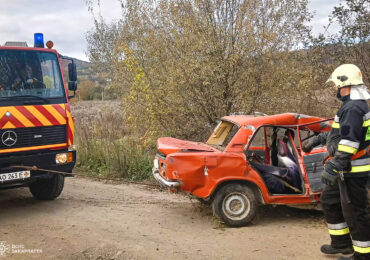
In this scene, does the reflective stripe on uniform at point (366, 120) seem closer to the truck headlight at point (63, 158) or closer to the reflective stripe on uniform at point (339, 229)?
the reflective stripe on uniform at point (339, 229)

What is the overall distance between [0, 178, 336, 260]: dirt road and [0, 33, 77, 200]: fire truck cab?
698 millimetres

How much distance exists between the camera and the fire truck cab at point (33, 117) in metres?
5.88

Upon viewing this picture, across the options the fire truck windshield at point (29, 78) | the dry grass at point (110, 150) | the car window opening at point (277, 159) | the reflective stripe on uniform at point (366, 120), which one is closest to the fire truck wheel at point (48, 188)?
the fire truck windshield at point (29, 78)

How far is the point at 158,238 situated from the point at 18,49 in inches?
152

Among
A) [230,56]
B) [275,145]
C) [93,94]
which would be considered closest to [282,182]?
[275,145]

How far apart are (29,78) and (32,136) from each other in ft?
3.21

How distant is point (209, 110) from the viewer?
925 centimetres

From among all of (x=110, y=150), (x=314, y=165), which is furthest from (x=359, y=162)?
(x=110, y=150)

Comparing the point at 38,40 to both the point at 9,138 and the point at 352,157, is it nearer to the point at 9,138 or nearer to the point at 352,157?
the point at 9,138

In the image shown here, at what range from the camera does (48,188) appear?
707 centimetres

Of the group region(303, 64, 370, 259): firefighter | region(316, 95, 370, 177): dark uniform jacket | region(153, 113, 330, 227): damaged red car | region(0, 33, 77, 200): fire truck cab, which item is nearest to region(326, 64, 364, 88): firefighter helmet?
region(303, 64, 370, 259): firefighter

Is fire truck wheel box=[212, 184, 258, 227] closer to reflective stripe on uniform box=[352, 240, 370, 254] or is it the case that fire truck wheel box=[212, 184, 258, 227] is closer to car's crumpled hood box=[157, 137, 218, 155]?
car's crumpled hood box=[157, 137, 218, 155]

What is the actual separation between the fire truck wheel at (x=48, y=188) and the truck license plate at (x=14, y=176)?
3.09ft

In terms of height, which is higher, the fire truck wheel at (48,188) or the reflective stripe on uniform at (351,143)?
the reflective stripe on uniform at (351,143)
